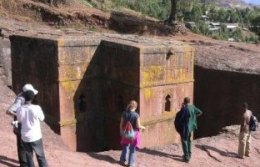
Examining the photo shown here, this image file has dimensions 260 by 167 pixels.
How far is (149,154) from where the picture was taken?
10367mm

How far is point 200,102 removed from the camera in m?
17.0

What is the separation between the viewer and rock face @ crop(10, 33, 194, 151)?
13.4 metres

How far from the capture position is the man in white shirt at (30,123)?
7.17m

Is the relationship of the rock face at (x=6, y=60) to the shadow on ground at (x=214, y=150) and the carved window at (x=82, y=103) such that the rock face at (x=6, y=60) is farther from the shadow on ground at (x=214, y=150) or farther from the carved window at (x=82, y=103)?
the shadow on ground at (x=214, y=150)

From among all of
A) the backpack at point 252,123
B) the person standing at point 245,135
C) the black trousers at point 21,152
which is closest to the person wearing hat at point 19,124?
the black trousers at point 21,152

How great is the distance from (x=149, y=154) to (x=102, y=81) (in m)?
4.65

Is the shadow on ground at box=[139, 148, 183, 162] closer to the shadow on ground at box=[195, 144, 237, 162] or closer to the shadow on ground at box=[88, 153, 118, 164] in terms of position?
the shadow on ground at box=[195, 144, 237, 162]

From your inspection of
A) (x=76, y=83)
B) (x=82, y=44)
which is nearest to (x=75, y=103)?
(x=76, y=83)

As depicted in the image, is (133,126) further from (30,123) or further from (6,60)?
(6,60)

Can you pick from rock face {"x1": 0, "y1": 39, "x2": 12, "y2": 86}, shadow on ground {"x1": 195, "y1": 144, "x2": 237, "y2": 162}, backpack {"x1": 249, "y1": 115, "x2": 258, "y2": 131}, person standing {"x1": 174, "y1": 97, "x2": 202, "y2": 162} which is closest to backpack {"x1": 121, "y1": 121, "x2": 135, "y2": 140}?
person standing {"x1": 174, "y1": 97, "x2": 202, "y2": 162}

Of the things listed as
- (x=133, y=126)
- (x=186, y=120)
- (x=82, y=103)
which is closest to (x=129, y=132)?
(x=133, y=126)

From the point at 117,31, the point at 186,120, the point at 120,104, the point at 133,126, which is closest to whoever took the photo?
the point at 133,126

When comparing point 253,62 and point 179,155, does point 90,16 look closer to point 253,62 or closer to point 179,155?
point 253,62

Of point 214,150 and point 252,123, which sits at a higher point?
point 252,123
